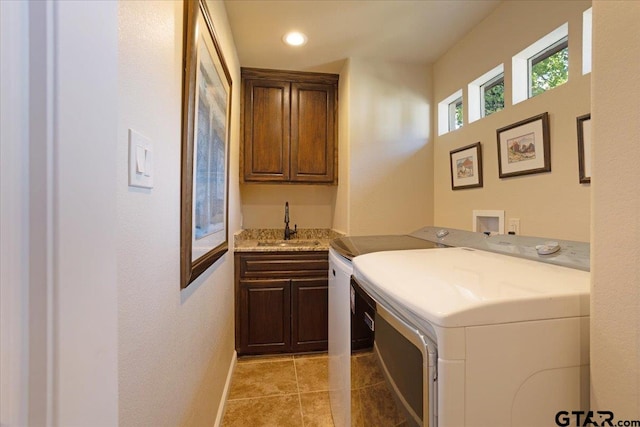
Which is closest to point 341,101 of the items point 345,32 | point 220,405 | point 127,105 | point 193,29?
point 345,32

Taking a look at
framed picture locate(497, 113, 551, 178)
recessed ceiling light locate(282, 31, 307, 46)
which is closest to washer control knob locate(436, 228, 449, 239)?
framed picture locate(497, 113, 551, 178)

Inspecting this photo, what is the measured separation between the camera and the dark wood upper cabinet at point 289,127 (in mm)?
2559

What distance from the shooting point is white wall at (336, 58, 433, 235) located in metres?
2.37

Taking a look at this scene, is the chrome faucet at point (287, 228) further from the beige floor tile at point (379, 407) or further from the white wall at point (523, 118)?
the beige floor tile at point (379, 407)

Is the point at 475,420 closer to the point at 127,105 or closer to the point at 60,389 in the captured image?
the point at 60,389

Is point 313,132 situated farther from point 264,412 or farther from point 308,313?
point 264,412

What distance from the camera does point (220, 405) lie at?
1.57 meters

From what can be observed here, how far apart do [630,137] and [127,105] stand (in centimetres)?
103

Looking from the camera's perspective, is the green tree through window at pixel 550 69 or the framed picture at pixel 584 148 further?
the green tree through window at pixel 550 69

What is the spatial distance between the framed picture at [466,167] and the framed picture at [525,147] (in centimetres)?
19

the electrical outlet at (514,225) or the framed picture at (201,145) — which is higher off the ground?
the framed picture at (201,145)

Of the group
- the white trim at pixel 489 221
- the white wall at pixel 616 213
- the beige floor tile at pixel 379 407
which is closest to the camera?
the white wall at pixel 616 213

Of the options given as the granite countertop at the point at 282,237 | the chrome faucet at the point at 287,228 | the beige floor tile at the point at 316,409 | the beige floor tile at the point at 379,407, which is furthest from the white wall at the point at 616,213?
the chrome faucet at the point at 287,228

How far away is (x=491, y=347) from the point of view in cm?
56
